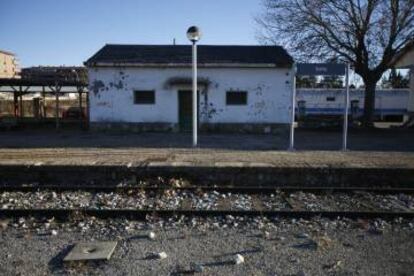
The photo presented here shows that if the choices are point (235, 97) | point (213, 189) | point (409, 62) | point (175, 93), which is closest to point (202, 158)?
point (213, 189)

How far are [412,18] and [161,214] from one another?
20.8 meters

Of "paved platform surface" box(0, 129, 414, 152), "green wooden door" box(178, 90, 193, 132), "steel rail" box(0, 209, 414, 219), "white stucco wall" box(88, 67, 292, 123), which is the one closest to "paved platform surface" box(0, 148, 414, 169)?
"paved platform surface" box(0, 129, 414, 152)

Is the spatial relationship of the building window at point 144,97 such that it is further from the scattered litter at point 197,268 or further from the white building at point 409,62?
the scattered litter at point 197,268

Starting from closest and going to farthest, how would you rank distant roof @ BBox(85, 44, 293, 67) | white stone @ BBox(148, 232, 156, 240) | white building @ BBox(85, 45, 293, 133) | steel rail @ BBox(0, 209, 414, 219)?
white stone @ BBox(148, 232, 156, 240), steel rail @ BBox(0, 209, 414, 219), distant roof @ BBox(85, 44, 293, 67), white building @ BBox(85, 45, 293, 133)

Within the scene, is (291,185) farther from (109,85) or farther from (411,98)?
(411,98)

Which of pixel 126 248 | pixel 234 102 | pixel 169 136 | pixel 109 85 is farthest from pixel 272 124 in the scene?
pixel 126 248

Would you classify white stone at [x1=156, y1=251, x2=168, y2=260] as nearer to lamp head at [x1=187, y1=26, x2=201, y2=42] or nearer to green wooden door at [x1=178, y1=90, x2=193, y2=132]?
lamp head at [x1=187, y1=26, x2=201, y2=42]

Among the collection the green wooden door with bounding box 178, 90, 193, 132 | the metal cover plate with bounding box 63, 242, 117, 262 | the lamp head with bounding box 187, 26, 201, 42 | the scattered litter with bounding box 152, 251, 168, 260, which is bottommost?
the scattered litter with bounding box 152, 251, 168, 260

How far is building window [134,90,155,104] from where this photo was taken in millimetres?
22750

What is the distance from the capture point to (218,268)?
5.67 m

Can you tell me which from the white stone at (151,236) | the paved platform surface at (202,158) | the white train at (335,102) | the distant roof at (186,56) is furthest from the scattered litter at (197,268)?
Answer: the white train at (335,102)

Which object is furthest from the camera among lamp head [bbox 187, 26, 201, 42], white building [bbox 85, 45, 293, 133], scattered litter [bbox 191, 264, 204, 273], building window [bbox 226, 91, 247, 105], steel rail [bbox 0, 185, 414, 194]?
building window [bbox 226, 91, 247, 105]

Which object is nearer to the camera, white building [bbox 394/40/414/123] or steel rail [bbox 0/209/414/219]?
steel rail [bbox 0/209/414/219]

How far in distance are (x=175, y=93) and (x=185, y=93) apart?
52cm
